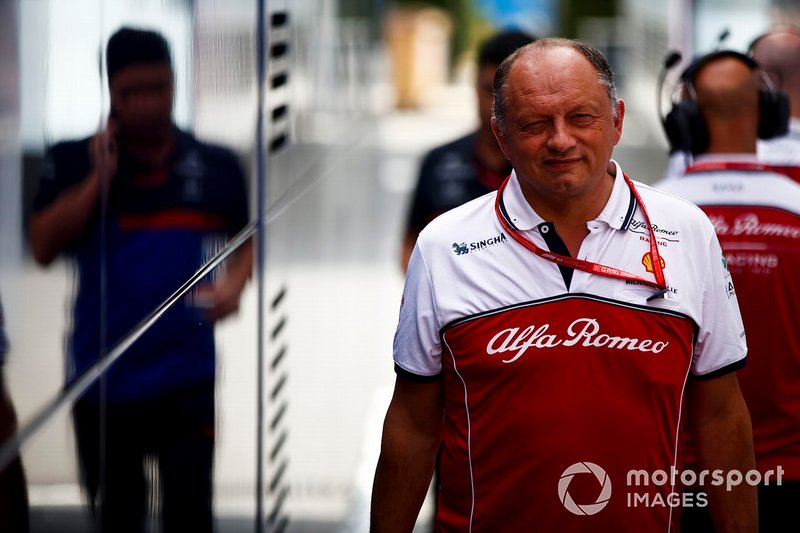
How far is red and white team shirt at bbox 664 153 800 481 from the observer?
3.41 meters

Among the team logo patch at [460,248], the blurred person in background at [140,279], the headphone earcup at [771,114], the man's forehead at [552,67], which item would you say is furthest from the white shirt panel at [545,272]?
the headphone earcup at [771,114]

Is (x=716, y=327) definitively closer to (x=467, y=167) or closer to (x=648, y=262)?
(x=648, y=262)

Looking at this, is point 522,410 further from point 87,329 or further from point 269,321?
point 269,321

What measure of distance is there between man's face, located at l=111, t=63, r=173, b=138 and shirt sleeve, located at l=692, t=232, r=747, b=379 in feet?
3.86

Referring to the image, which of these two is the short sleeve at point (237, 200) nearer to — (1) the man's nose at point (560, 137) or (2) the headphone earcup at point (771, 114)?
(1) the man's nose at point (560, 137)

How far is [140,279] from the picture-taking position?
243 centimetres

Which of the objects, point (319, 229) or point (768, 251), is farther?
point (319, 229)

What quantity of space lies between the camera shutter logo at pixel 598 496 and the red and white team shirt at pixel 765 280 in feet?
3.54

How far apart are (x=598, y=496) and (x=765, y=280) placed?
1.14 metres

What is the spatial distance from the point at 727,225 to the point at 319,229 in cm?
367

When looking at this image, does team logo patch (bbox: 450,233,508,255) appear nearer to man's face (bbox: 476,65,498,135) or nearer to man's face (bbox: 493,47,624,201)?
man's face (bbox: 493,47,624,201)

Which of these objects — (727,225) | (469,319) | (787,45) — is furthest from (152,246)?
(787,45)

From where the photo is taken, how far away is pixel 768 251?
11.2 feet

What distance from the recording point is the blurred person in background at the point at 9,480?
1658 millimetres
